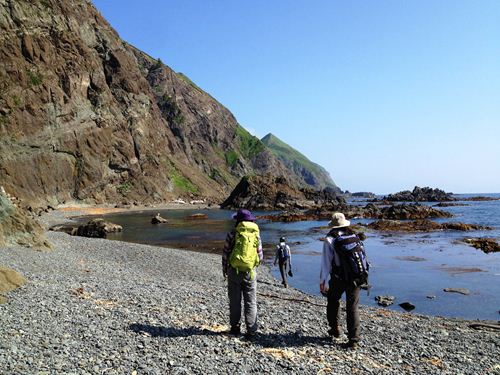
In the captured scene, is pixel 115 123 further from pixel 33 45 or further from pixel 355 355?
pixel 355 355

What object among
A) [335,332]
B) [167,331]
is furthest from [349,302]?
[167,331]

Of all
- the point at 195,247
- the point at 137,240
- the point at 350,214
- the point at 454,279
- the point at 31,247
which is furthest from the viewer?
the point at 350,214

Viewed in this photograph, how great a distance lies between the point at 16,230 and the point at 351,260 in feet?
70.6

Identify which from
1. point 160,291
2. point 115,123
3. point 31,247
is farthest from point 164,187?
point 160,291

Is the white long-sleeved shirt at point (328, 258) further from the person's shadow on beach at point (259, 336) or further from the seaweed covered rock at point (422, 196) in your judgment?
the seaweed covered rock at point (422, 196)

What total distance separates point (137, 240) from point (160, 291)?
32616 millimetres

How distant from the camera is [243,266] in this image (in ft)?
31.8

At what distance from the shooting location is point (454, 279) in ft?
85.2

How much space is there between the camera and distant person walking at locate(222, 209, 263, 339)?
31.9 ft

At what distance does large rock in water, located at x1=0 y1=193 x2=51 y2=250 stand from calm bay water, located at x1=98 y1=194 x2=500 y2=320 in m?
14.9

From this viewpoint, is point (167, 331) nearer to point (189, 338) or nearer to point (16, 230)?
point (189, 338)

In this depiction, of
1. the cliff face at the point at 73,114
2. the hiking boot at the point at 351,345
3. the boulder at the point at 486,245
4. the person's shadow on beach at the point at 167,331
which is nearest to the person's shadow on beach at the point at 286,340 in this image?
the hiking boot at the point at 351,345

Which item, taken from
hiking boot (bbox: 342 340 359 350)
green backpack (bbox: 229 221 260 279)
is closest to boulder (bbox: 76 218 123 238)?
green backpack (bbox: 229 221 260 279)

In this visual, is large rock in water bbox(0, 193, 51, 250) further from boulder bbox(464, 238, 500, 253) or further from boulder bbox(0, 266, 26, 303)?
boulder bbox(464, 238, 500, 253)
